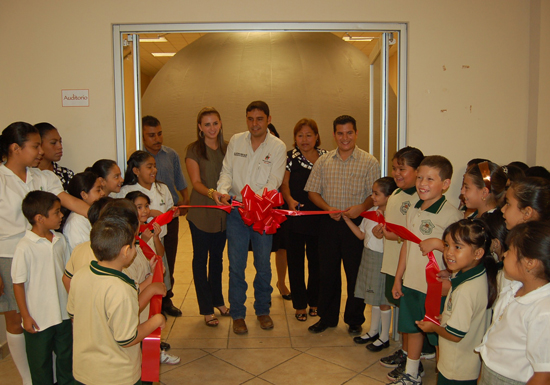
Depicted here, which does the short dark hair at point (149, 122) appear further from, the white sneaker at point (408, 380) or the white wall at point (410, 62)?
the white sneaker at point (408, 380)

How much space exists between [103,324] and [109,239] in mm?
397

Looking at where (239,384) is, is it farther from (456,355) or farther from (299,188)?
(299,188)

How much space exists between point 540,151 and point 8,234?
4.44 m

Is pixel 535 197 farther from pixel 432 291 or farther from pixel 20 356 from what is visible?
pixel 20 356

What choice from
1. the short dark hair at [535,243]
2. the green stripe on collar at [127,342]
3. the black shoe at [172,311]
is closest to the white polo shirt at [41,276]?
the green stripe on collar at [127,342]

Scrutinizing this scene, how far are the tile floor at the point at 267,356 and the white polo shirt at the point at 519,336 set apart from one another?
1419 mm

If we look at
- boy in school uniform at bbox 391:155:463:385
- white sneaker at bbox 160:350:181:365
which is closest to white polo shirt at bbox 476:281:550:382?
boy in school uniform at bbox 391:155:463:385

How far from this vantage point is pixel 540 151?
4.09 metres

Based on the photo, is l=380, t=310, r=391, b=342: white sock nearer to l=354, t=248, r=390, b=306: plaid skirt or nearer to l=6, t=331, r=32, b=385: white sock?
l=354, t=248, r=390, b=306: plaid skirt

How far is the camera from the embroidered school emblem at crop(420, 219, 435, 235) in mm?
2977

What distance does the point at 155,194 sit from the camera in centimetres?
380

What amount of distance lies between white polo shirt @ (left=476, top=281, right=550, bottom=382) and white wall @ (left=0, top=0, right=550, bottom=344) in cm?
228

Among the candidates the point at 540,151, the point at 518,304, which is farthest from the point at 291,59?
the point at 518,304

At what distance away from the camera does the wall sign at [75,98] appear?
407 centimetres
